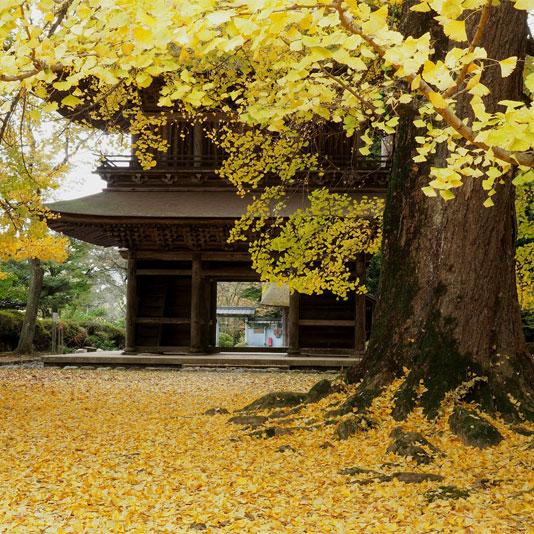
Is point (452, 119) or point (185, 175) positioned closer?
point (452, 119)

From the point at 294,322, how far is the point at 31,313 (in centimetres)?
1057

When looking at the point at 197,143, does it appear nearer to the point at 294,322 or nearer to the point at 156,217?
the point at 156,217

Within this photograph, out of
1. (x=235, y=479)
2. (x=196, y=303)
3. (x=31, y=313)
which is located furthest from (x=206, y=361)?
(x=235, y=479)

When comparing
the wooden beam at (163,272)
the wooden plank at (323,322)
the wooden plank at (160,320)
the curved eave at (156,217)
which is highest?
the curved eave at (156,217)

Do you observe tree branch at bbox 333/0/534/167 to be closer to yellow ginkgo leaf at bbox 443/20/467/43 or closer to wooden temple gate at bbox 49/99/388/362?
yellow ginkgo leaf at bbox 443/20/467/43

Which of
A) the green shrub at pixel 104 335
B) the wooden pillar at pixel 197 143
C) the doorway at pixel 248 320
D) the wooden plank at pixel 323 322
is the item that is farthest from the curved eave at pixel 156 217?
the doorway at pixel 248 320

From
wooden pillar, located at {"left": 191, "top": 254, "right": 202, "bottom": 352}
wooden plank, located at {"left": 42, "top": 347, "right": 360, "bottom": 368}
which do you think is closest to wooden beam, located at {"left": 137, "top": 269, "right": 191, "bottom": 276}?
wooden pillar, located at {"left": 191, "top": 254, "right": 202, "bottom": 352}

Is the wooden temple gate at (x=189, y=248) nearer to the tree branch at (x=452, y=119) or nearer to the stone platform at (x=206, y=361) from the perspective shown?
the stone platform at (x=206, y=361)

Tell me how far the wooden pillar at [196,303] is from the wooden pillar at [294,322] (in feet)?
7.66

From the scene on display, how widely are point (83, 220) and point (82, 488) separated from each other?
10.5 meters

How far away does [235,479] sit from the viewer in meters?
5.32

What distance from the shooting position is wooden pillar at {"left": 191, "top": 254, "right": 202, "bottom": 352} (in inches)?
637

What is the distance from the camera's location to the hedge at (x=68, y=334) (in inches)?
916

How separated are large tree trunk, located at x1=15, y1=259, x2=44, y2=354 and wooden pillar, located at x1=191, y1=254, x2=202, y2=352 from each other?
8.28 metres
